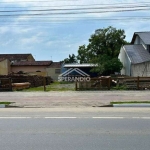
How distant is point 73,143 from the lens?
591 centimetres

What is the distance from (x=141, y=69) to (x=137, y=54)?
8.70 meters

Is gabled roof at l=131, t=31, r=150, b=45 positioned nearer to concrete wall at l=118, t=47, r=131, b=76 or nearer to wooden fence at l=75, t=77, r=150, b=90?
concrete wall at l=118, t=47, r=131, b=76

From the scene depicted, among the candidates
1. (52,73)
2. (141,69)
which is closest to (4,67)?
(52,73)

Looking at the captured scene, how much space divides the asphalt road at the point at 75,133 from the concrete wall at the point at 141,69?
64.9 ft

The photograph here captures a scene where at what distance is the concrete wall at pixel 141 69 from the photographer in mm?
28192

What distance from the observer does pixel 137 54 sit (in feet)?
126

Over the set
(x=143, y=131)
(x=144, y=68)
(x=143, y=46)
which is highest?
(x=143, y=46)

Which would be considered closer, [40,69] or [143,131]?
[143,131]

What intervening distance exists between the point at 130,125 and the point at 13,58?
64.7 metres

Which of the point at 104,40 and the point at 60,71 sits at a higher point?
the point at 104,40

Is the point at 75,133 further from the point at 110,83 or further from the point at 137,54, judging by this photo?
the point at 137,54

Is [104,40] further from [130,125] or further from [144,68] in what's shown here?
[130,125]

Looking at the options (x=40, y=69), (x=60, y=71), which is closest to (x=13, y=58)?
(x=40, y=69)

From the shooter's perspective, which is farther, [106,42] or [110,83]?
[106,42]
